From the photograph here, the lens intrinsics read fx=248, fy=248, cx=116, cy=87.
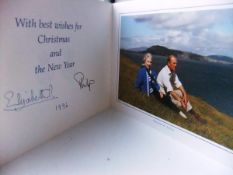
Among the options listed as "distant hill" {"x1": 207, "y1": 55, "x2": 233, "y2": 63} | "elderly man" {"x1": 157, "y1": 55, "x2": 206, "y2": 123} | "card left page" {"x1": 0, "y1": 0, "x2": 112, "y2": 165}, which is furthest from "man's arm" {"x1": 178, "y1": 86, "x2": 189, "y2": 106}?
"card left page" {"x1": 0, "y1": 0, "x2": 112, "y2": 165}

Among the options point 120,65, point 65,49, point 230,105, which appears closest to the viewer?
point 230,105

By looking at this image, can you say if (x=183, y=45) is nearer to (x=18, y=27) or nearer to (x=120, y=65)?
(x=120, y=65)

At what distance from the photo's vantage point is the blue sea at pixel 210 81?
50cm

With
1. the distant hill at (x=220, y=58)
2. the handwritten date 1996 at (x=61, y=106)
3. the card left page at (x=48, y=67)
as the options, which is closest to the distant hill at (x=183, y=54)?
the distant hill at (x=220, y=58)

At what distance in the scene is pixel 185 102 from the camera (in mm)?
587

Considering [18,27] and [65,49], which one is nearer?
[18,27]

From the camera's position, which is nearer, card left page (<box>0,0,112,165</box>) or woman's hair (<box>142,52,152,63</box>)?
card left page (<box>0,0,112,165</box>)

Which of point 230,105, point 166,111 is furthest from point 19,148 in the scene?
point 230,105

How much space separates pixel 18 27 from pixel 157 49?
0.33 meters

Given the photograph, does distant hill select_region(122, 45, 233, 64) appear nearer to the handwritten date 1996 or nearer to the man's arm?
the man's arm

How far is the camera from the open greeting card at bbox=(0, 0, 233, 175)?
51cm
